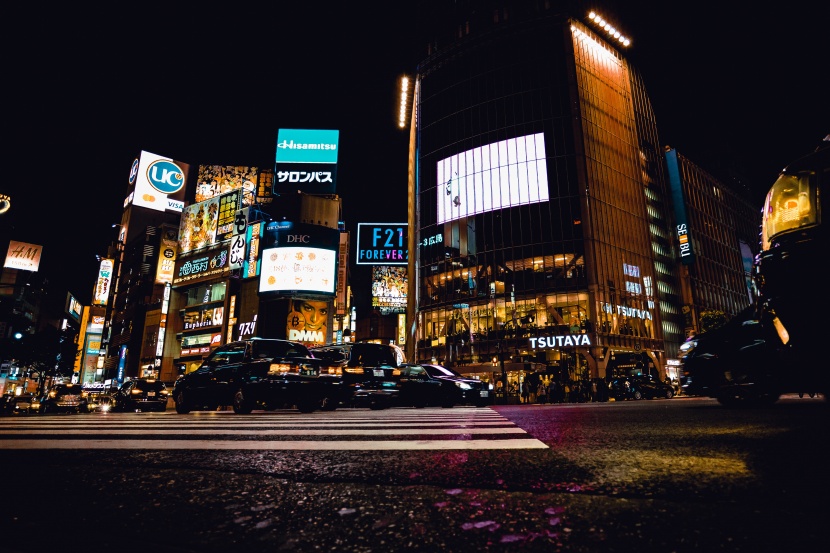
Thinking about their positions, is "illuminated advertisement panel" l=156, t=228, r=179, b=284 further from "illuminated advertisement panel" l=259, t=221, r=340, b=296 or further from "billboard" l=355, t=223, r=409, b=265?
"billboard" l=355, t=223, r=409, b=265

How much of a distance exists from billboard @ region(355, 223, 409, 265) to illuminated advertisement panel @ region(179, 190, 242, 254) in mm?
14083

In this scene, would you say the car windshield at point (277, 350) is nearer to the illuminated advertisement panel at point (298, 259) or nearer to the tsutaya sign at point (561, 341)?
the illuminated advertisement panel at point (298, 259)

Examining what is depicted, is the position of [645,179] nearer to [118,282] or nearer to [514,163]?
[514,163]

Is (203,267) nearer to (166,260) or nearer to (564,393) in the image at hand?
(166,260)

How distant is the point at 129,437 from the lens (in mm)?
4023

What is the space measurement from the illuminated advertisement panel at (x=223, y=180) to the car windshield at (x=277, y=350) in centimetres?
4548

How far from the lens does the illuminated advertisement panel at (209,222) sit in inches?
1900

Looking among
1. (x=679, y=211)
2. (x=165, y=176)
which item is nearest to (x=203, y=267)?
(x=165, y=176)

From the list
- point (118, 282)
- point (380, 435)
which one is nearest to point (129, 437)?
point (380, 435)

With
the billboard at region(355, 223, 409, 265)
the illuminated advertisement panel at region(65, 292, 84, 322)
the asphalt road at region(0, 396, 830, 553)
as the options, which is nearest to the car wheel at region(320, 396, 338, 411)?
the asphalt road at region(0, 396, 830, 553)

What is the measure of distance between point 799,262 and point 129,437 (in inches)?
222

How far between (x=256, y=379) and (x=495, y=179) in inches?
1660

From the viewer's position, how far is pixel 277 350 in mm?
11406

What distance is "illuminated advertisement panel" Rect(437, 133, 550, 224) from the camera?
155 feet
